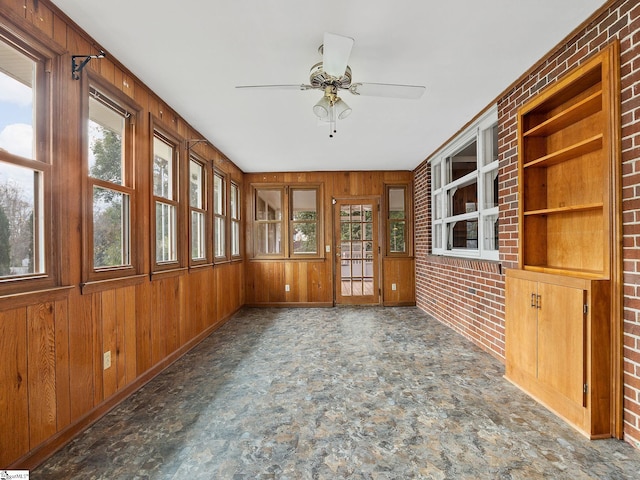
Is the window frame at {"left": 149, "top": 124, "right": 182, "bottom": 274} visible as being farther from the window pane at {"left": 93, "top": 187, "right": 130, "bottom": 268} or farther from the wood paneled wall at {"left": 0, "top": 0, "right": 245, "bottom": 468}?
the window pane at {"left": 93, "top": 187, "right": 130, "bottom": 268}

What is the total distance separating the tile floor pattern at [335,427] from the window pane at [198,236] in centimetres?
127

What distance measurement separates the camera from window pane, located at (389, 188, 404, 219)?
573 cm

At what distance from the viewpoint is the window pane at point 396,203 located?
226 inches

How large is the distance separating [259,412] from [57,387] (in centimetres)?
117

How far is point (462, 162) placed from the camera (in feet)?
13.2

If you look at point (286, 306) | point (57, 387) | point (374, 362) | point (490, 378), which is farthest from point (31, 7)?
point (286, 306)

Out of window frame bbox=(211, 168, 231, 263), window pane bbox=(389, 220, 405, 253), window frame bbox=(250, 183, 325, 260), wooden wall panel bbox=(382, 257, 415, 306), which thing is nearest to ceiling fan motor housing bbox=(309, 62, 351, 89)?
window frame bbox=(211, 168, 231, 263)

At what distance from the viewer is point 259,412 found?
6.87 ft

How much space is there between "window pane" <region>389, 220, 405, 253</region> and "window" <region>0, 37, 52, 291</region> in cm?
491

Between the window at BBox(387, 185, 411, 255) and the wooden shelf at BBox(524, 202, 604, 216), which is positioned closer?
the wooden shelf at BBox(524, 202, 604, 216)

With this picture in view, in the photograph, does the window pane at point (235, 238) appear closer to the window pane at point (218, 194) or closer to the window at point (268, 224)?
the window at point (268, 224)

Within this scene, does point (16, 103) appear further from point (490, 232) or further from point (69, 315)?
point (490, 232)

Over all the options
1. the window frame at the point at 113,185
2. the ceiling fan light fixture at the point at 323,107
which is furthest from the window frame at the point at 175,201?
the ceiling fan light fixture at the point at 323,107

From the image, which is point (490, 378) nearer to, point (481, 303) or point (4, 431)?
→ point (481, 303)
